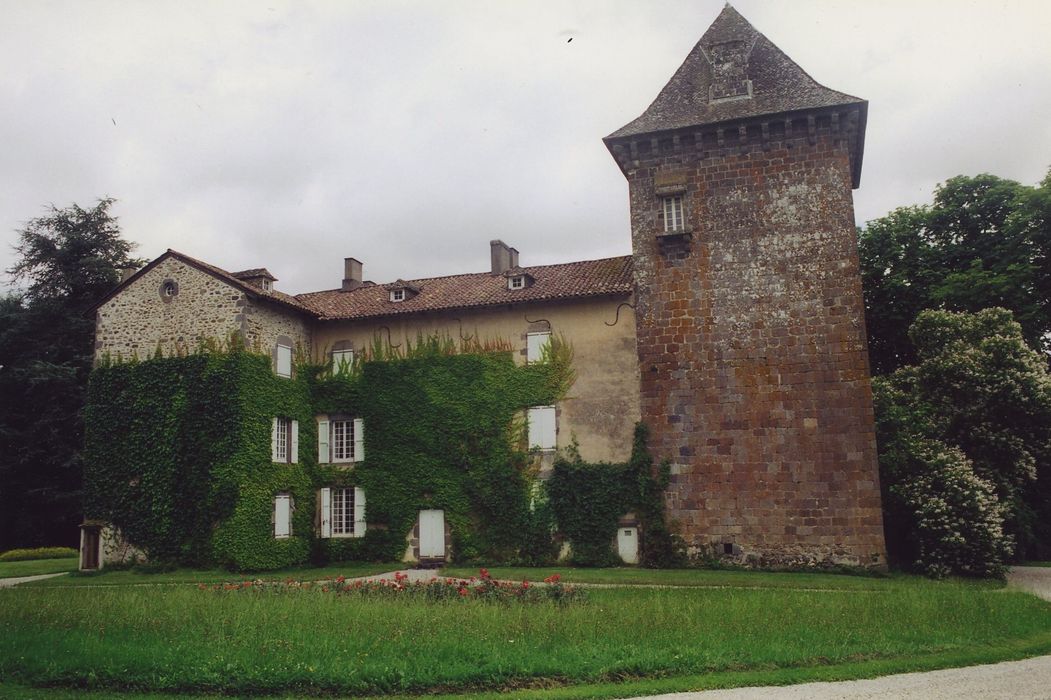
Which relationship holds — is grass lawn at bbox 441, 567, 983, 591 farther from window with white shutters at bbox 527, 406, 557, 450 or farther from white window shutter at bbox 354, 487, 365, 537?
white window shutter at bbox 354, 487, 365, 537

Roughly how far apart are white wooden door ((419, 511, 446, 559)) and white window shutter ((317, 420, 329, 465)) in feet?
14.0

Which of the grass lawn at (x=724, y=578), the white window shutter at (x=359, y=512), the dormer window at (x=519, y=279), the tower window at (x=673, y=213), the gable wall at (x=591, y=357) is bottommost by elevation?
the grass lawn at (x=724, y=578)

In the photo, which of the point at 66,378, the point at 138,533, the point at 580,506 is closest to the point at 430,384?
the point at 580,506

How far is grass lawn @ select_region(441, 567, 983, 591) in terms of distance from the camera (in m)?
19.5

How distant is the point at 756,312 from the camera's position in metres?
24.4

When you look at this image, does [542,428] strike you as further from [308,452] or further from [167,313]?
[167,313]

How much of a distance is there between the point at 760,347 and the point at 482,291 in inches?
393

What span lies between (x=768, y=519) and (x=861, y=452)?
3.21m

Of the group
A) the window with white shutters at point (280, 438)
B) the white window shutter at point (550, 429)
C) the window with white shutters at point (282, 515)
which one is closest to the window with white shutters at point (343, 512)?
the window with white shutters at point (282, 515)

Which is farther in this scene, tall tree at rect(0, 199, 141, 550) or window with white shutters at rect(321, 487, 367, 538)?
tall tree at rect(0, 199, 141, 550)

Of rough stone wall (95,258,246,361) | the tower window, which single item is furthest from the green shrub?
the tower window

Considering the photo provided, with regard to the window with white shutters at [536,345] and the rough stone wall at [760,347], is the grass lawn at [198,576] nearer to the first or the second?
the window with white shutters at [536,345]

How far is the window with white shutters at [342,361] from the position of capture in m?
29.2

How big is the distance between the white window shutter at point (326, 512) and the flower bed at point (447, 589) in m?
11.2
